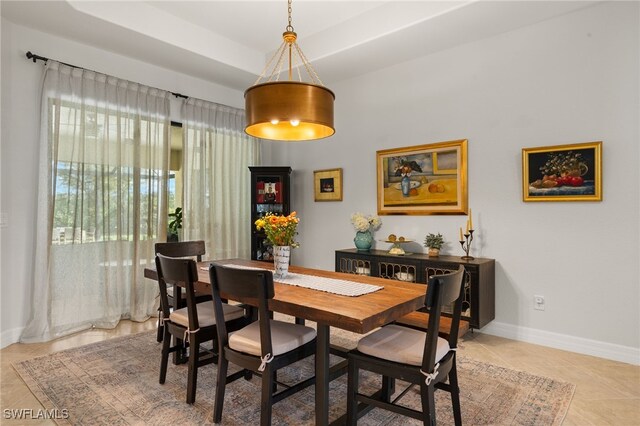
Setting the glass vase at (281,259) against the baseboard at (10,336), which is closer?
the glass vase at (281,259)

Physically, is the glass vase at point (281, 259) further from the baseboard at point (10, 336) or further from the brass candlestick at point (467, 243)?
the baseboard at point (10, 336)

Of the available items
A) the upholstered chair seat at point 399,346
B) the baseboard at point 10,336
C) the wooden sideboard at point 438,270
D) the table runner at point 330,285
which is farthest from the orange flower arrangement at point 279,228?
the baseboard at point 10,336

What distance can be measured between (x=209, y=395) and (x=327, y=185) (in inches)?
123

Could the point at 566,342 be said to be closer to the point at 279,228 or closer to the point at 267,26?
the point at 279,228

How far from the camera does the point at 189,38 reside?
3.89m

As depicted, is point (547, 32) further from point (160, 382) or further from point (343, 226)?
point (160, 382)

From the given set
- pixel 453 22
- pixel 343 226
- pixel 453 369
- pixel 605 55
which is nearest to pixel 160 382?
pixel 453 369

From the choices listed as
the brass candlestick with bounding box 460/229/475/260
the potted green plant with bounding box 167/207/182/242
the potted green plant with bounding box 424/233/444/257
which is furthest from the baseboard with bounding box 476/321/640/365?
the potted green plant with bounding box 167/207/182/242

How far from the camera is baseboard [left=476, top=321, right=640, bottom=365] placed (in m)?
2.92

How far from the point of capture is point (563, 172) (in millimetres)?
3178

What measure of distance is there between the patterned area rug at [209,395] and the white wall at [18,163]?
78cm

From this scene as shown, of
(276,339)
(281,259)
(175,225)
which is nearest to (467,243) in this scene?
(281,259)

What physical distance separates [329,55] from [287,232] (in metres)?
2.49

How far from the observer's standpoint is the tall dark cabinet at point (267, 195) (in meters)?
4.96
